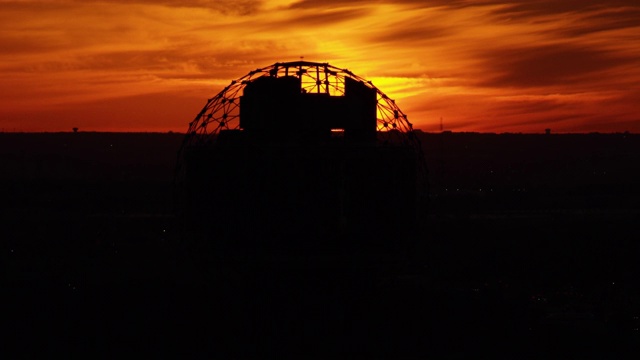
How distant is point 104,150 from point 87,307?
156521 millimetres

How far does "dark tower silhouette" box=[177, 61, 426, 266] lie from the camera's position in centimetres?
2622

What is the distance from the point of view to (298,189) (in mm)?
26234

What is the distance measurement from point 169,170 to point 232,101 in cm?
10871

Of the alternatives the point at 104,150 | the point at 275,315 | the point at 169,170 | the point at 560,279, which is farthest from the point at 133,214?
the point at 104,150

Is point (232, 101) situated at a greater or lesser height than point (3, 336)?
greater

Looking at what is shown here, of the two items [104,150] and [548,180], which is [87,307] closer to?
[548,180]

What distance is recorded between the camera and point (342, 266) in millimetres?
26344

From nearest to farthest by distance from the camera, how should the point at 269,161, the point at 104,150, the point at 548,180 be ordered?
1. the point at 269,161
2. the point at 548,180
3. the point at 104,150

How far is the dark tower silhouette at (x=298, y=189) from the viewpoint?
2622cm

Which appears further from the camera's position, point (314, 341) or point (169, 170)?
point (169, 170)

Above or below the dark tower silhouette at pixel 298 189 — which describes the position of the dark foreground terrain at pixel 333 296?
below

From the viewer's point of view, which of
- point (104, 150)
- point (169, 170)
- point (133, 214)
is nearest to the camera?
point (133, 214)

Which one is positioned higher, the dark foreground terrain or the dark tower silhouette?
the dark tower silhouette

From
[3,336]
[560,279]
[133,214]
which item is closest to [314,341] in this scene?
[3,336]
